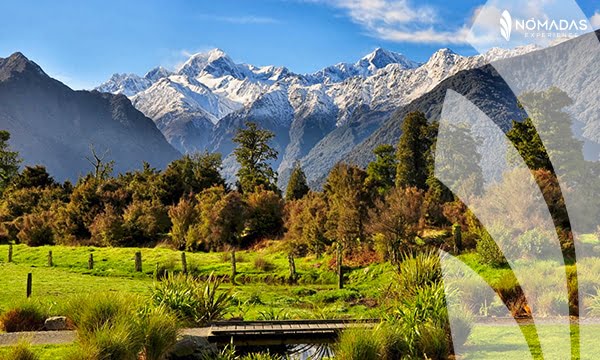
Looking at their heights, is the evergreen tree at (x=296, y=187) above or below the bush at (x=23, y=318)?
above

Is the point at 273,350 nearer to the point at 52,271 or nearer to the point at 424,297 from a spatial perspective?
the point at 424,297

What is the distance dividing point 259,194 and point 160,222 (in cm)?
790

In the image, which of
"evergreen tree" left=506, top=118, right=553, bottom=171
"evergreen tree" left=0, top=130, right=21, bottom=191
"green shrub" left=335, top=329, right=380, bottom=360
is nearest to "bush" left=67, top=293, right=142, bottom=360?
"green shrub" left=335, top=329, right=380, bottom=360

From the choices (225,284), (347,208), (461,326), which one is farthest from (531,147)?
(461,326)

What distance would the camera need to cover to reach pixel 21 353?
25.8 feet

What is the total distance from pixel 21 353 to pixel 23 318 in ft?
13.6

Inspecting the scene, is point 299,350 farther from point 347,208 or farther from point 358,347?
point 347,208

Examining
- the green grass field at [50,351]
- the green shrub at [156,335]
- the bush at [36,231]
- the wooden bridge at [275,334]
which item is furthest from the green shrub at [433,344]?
the bush at [36,231]

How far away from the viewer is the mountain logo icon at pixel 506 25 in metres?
8.62

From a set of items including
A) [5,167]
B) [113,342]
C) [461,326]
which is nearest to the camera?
[113,342]

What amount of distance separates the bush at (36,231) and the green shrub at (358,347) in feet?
122

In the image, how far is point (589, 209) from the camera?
82.2 ft

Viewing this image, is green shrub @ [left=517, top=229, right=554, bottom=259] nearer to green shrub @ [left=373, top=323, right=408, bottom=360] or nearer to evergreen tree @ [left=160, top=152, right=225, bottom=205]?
green shrub @ [left=373, top=323, right=408, bottom=360]

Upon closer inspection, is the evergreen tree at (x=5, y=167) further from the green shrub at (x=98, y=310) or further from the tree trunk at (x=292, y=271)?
the green shrub at (x=98, y=310)
